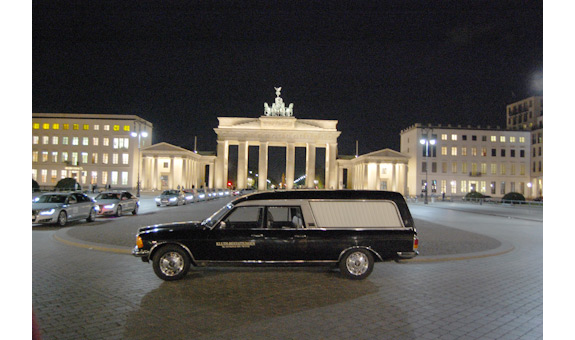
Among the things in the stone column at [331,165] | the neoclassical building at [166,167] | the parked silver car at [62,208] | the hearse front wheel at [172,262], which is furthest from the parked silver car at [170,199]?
the stone column at [331,165]

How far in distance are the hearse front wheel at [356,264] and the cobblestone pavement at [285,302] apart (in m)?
0.25

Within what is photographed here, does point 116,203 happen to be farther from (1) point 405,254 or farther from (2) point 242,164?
(2) point 242,164

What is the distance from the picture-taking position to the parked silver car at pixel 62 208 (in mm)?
17234

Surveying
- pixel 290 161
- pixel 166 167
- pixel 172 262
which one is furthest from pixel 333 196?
pixel 166 167

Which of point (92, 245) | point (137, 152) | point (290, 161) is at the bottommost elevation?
point (92, 245)

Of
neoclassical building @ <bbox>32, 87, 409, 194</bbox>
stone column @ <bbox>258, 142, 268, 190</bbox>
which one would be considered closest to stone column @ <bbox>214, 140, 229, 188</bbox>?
neoclassical building @ <bbox>32, 87, 409, 194</bbox>

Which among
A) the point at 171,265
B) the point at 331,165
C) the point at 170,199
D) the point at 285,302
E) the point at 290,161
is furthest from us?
the point at 331,165

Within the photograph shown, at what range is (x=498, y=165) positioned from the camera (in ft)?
271

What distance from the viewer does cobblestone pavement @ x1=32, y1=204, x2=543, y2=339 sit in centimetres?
539

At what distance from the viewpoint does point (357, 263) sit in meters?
8.48

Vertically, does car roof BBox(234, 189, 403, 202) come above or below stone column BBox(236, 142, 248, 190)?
below

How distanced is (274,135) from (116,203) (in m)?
65.8

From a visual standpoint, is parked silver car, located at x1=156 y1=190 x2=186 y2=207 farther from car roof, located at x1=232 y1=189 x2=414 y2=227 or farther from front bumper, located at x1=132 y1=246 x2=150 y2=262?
car roof, located at x1=232 y1=189 x2=414 y2=227

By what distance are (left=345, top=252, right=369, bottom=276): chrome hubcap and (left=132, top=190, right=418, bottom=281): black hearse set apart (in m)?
0.02
